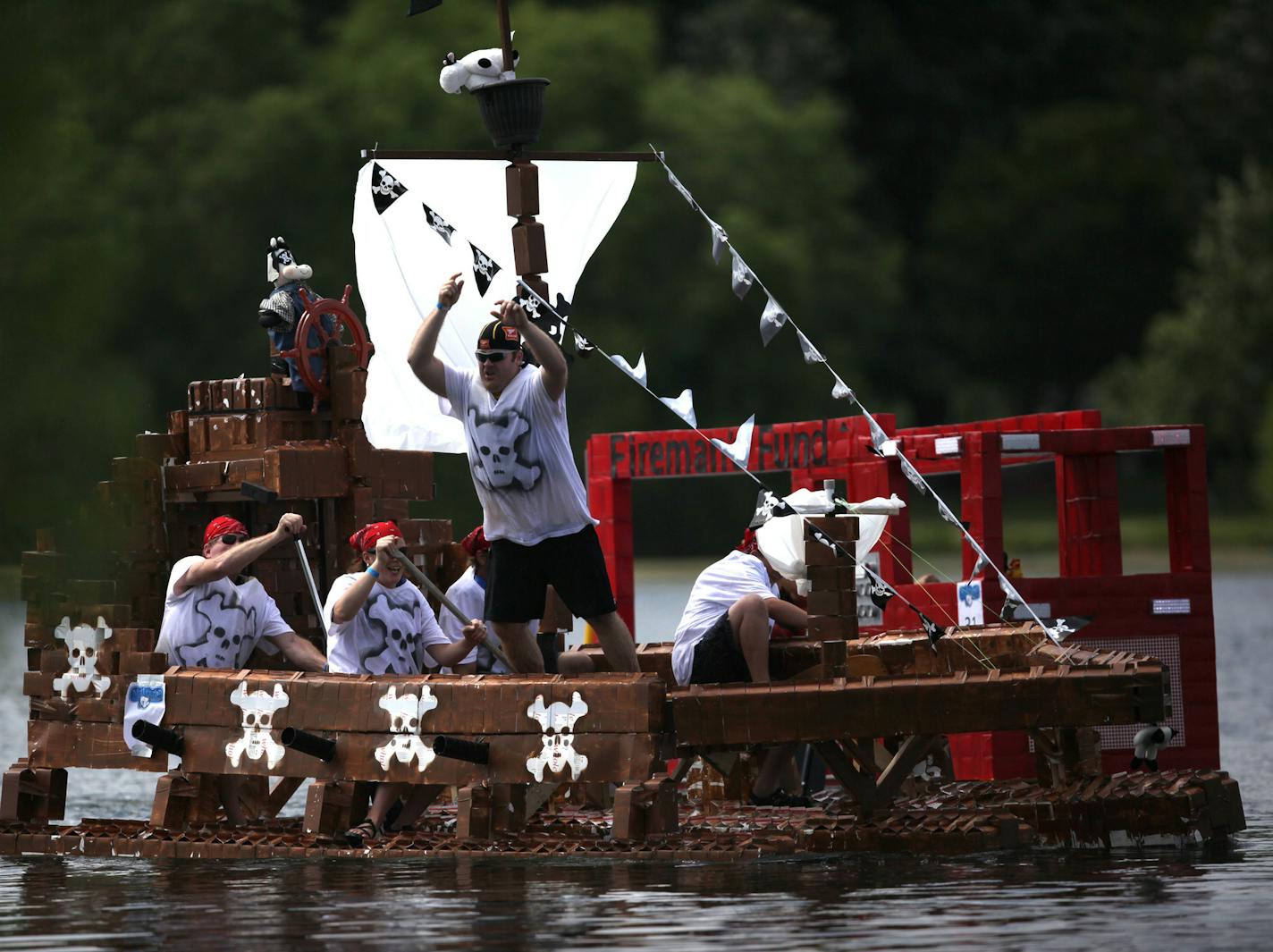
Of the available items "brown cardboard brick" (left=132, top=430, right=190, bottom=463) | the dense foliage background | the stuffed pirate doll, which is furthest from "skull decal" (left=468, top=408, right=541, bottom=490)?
the dense foliage background

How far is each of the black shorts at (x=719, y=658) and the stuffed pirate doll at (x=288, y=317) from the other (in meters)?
2.55

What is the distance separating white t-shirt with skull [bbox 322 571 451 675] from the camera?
12.6 m

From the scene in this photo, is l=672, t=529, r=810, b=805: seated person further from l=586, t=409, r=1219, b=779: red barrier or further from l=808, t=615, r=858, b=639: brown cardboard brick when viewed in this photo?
l=586, t=409, r=1219, b=779: red barrier

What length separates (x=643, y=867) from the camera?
11.4 m

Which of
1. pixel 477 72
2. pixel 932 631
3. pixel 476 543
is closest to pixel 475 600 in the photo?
pixel 476 543

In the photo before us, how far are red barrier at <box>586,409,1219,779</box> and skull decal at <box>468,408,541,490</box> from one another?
2.84 metres

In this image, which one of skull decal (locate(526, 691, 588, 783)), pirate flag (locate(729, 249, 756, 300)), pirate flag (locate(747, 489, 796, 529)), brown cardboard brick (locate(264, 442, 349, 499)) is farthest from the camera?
pirate flag (locate(729, 249, 756, 300))

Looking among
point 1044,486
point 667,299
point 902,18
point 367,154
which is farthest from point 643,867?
point 902,18

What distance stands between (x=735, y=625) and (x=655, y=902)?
2.56 m

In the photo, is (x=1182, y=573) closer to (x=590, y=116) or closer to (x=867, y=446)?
(x=867, y=446)

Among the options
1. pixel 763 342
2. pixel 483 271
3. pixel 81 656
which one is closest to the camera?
pixel 763 342

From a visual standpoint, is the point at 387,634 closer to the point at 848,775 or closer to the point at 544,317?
the point at 544,317

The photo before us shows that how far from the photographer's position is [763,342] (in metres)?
12.3

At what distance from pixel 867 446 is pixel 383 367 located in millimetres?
2875
